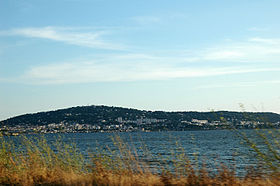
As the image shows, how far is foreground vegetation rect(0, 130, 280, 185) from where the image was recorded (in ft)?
24.1

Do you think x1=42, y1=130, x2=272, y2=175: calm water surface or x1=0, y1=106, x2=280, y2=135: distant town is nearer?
x1=42, y1=130, x2=272, y2=175: calm water surface

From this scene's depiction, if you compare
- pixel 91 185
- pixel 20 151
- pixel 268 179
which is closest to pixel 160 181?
pixel 91 185

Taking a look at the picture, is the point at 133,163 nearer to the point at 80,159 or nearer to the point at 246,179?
the point at 80,159

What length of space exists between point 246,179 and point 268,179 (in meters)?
0.53

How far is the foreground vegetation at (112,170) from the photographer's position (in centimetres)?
734

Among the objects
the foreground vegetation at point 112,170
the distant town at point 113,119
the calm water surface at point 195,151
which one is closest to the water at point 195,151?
the calm water surface at point 195,151

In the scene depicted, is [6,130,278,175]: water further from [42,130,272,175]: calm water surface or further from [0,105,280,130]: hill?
[0,105,280,130]: hill

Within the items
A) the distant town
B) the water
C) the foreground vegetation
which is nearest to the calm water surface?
the water

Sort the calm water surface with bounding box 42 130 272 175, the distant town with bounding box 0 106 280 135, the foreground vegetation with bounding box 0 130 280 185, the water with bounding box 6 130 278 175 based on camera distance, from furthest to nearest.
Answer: the distant town with bounding box 0 106 280 135
the calm water surface with bounding box 42 130 272 175
the water with bounding box 6 130 278 175
the foreground vegetation with bounding box 0 130 280 185

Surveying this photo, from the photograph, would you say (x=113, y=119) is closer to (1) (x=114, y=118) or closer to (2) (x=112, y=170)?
(1) (x=114, y=118)

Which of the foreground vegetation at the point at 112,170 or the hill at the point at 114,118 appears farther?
the hill at the point at 114,118

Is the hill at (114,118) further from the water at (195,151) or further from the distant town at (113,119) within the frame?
the water at (195,151)

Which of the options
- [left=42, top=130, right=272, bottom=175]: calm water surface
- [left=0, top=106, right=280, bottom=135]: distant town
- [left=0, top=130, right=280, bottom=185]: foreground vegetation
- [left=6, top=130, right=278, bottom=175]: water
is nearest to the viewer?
[left=0, top=130, right=280, bottom=185]: foreground vegetation

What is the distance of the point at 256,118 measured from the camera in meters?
7.63
